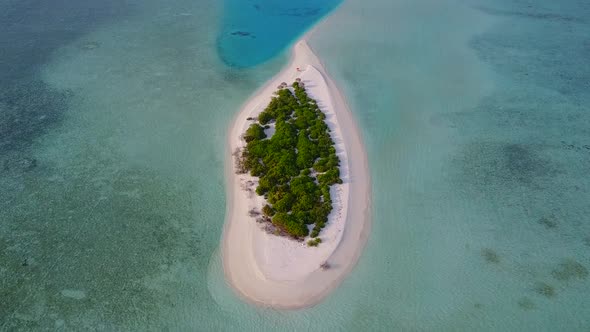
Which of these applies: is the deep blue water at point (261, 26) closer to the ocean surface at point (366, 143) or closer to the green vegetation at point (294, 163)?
the ocean surface at point (366, 143)

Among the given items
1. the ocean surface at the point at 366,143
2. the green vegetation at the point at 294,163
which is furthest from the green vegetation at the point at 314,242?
the ocean surface at the point at 366,143

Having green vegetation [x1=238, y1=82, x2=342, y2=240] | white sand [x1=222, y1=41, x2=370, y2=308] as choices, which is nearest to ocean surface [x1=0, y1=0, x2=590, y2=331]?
white sand [x1=222, y1=41, x2=370, y2=308]

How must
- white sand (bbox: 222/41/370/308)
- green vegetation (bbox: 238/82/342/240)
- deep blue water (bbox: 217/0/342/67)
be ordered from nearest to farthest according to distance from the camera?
white sand (bbox: 222/41/370/308), green vegetation (bbox: 238/82/342/240), deep blue water (bbox: 217/0/342/67)

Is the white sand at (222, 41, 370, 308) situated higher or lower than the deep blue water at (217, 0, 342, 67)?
lower

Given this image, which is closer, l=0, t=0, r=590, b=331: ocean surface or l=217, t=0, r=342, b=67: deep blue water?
l=0, t=0, r=590, b=331: ocean surface

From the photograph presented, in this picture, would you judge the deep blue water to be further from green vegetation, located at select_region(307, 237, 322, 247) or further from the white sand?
green vegetation, located at select_region(307, 237, 322, 247)

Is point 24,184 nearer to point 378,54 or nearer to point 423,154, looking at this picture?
point 423,154

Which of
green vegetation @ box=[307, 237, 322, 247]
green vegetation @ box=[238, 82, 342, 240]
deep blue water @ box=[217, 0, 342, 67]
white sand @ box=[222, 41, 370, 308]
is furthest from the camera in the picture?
deep blue water @ box=[217, 0, 342, 67]
